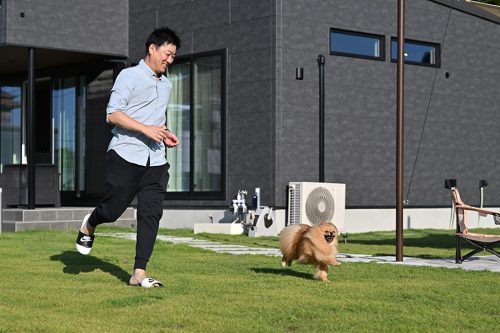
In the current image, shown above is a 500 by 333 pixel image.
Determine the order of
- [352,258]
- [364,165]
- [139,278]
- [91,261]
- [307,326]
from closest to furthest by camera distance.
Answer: [307,326] < [139,278] < [91,261] < [352,258] < [364,165]

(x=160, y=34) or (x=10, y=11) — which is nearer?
(x=160, y=34)

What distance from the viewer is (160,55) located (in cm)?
617

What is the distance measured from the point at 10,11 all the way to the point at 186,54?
3053 millimetres

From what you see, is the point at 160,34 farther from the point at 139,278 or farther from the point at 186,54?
the point at 186,54

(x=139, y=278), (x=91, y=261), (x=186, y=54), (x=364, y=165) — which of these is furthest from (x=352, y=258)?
(x=186, y=54)

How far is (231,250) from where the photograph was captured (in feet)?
33.7

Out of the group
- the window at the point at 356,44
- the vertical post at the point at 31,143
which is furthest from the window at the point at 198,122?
the vertical post at the point at 31,143

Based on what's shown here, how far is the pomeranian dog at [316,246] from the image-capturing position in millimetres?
6668

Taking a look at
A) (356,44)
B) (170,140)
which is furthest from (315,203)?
(170,140)

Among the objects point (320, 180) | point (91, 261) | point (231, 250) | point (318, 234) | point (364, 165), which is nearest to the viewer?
point (318, 234)

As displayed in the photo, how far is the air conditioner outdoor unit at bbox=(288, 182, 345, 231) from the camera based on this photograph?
1326 centimetres

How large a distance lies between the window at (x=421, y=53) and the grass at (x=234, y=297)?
27.3 ft

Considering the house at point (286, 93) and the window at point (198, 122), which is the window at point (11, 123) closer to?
the house at point (286, 93)

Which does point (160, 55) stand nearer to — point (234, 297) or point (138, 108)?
point (138, 108)
